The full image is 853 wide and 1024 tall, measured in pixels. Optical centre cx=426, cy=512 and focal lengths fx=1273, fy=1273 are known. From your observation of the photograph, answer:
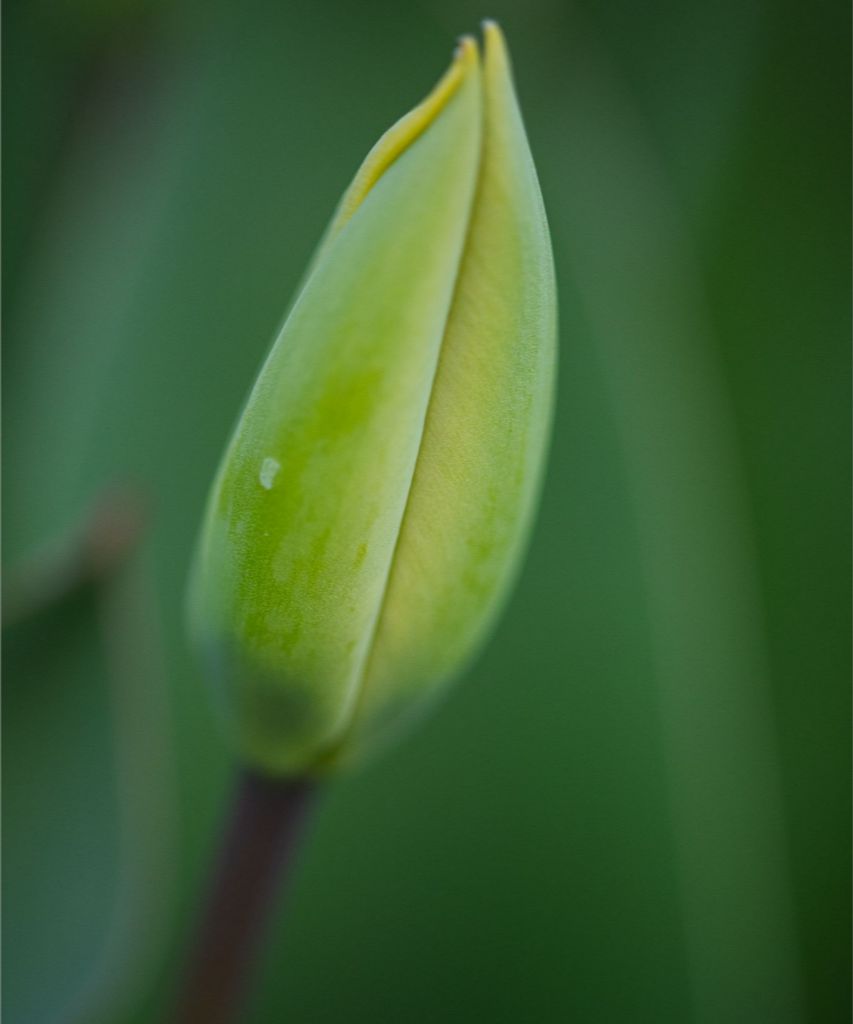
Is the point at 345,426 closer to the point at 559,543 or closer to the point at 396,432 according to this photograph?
the point at 396,432

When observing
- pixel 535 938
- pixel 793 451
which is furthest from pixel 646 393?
pixel 535 938

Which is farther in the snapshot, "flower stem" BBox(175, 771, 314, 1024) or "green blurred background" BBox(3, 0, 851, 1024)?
"green blurred background" BBox(3, 0, 851, 1024)

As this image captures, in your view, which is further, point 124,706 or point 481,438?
point 124,706

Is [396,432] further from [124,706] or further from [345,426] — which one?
[124,706]

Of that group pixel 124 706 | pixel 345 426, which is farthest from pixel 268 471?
pixel 124 706

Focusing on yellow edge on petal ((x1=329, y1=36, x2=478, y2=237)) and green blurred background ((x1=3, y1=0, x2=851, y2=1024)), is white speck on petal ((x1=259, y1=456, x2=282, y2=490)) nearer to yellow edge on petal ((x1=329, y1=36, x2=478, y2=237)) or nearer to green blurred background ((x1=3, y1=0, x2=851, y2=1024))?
yellow edge on petal ((x1=329, y1=36, x2=478, y2=237))

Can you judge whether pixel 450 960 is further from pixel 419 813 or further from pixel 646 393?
pixel 646 393

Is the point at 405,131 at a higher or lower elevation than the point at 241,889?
higher

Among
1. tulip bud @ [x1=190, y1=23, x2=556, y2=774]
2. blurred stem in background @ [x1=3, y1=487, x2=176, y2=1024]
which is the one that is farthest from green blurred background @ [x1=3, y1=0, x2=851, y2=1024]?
tulip bud @ [x1=190, y1=23, x2=556, y2=774]
